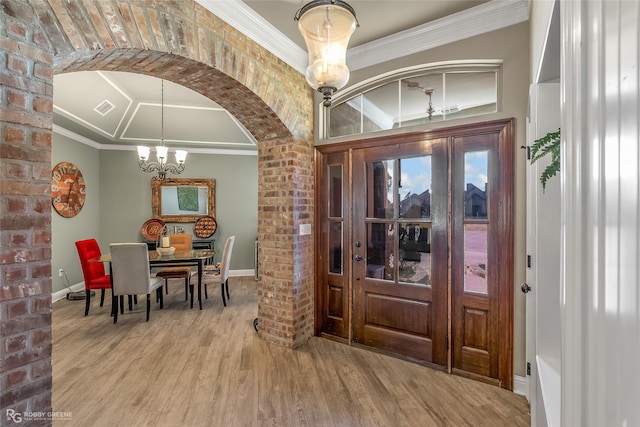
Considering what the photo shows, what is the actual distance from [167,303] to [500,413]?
4.34 meters

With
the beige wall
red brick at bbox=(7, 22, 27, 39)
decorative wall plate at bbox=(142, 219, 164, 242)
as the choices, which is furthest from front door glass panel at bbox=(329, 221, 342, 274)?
decorative wall plate at bbox=(142, 219, 164, 242)

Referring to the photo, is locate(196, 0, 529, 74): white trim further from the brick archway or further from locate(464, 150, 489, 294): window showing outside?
locate(464, 150, 489, 294): window showing outside

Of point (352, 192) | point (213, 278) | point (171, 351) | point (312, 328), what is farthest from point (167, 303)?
point (352, 192)

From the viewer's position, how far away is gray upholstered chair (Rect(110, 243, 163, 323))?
11.9 ft

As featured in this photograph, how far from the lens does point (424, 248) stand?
8.89 feet

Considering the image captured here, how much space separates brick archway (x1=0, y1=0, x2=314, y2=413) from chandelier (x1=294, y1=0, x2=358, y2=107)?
3.04 feet

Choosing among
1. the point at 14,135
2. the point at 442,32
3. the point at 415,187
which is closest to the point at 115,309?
the point at 14,135

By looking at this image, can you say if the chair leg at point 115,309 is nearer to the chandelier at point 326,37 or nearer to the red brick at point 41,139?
the red brick at point 41,139

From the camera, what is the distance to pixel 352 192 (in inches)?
120

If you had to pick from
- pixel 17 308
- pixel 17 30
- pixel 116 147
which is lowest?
pixel 17 308

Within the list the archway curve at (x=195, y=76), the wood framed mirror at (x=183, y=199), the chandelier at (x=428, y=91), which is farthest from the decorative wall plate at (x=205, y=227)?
→ the chandelier at (x=428, y=91)

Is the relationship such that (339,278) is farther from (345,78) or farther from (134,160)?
(134,160)

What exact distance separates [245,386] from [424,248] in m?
1.90

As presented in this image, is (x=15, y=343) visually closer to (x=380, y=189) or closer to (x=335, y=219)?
(x=335, y=219)
